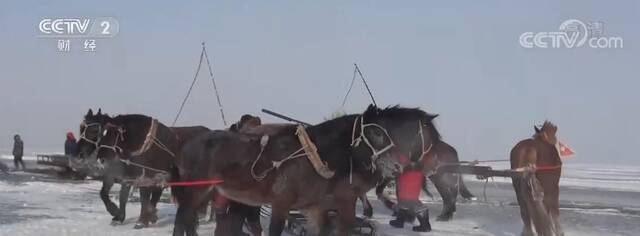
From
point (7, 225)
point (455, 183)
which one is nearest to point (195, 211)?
point (7, 225)

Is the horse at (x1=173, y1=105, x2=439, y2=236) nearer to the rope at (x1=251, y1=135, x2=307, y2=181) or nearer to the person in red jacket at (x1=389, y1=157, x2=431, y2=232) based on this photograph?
the rope at (x1=251, y1=135, x2=307, y2=181)

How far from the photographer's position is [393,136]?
248 inches

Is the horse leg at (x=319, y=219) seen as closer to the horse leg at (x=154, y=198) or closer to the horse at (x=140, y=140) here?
the horse at (x=140, y=140)

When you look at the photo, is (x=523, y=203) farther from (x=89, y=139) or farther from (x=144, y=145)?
(x=89, y=139)

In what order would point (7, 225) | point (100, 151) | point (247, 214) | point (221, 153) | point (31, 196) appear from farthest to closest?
point (31, 196) → point (7, 225) → point (100, 151) → point (247, 214) → point (221, 153)

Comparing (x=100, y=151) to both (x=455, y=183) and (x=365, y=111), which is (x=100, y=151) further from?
(x=455, y=183)

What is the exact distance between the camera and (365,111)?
21.2 feet

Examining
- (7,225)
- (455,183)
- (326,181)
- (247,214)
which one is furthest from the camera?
(455,183)

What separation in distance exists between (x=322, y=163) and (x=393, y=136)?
70 cm

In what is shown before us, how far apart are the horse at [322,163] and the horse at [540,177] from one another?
98.6 inches

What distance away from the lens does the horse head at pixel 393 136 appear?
620cm

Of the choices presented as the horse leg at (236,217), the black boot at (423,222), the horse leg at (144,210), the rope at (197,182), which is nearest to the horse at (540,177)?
the black boot at (423,222)

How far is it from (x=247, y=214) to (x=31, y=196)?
9617 mm

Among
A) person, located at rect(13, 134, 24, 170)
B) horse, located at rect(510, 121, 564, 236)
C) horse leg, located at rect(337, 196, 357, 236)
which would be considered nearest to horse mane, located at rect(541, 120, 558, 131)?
horse, located at rect(510, 121, 564, 236)
